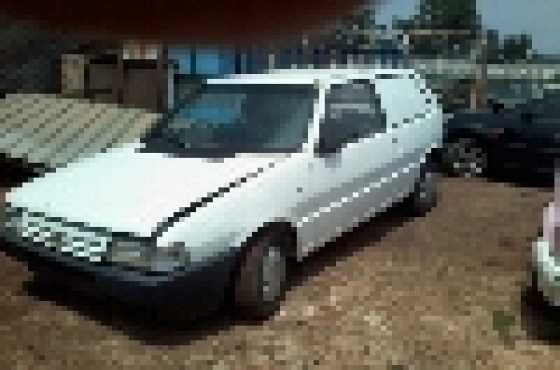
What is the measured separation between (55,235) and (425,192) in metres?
3.48

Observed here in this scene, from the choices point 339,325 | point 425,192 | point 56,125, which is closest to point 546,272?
point 339,325

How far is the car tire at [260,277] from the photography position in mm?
4070

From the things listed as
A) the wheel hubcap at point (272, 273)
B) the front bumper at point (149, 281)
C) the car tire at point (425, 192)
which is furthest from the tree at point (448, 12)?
the car tire at point (425, 192)

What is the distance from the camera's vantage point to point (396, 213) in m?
6.69

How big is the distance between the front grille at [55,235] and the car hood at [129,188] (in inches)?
1.8

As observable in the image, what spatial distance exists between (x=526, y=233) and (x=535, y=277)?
6.71 feet

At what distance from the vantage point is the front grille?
3.87m

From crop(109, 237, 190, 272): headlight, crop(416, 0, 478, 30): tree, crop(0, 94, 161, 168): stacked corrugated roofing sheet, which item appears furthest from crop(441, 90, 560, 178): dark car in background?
crop(416, 0, 478, 30): tree

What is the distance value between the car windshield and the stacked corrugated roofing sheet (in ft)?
6.30

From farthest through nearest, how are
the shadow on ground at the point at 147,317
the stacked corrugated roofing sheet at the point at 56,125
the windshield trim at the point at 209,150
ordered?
1. the stacked corrugated roofing sheet at the point at 56,125
2. the windshield trim at the point at 209,150
3. the shadow on ground at the point at 147,317

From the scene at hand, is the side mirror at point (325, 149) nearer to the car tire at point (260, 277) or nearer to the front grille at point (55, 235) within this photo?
the car tire at point (260, 277)

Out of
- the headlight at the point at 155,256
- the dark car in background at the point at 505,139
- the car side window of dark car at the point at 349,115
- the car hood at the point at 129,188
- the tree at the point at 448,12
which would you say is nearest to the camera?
the tree at the point at 448,12

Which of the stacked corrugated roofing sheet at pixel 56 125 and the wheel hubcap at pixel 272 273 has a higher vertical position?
the stacked corrugated roofing sheet at pixel 56 125

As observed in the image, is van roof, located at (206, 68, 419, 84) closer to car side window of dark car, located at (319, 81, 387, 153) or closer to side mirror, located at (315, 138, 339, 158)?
car side window of dark car, located at (319, 81, 387, 153)
